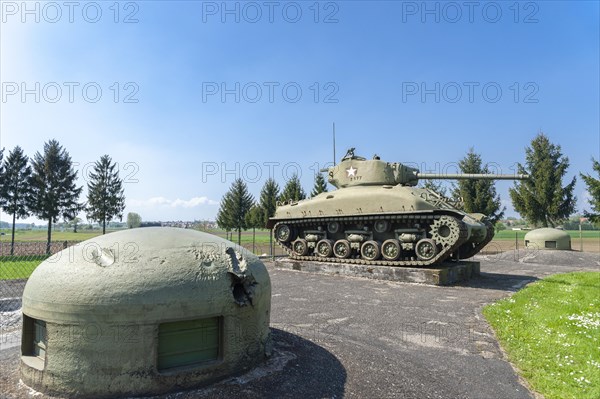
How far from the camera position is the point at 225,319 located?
4438mm

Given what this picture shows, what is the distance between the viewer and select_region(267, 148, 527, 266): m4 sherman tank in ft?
42.3

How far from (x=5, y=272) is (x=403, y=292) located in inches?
638

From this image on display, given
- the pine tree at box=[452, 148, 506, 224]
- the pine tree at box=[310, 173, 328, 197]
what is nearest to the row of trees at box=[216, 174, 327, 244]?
the pine tree at box=[310, 173, 328, 197]

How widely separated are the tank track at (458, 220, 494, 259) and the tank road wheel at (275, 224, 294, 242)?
24.2 ft

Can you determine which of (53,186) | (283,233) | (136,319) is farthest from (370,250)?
(53,186)

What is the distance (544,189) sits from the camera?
103 feet

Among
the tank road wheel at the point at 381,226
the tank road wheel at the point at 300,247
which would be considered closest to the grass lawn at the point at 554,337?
the tank road wheel at the point at 381,226

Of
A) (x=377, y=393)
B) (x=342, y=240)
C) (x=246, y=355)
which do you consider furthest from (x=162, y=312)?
(x=342, y=240)

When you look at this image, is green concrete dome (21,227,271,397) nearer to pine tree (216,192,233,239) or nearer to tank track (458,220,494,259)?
tank track (458,220,494,259)

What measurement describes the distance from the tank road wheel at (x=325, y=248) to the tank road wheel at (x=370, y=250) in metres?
1.54

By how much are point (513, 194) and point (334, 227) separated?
2524 cm

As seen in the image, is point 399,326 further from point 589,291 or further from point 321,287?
point 589,291

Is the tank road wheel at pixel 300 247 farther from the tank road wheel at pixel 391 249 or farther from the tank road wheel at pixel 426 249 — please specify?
the tank road wheel at pixel 426 249

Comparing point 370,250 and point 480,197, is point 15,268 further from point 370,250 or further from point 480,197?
point 480,197
